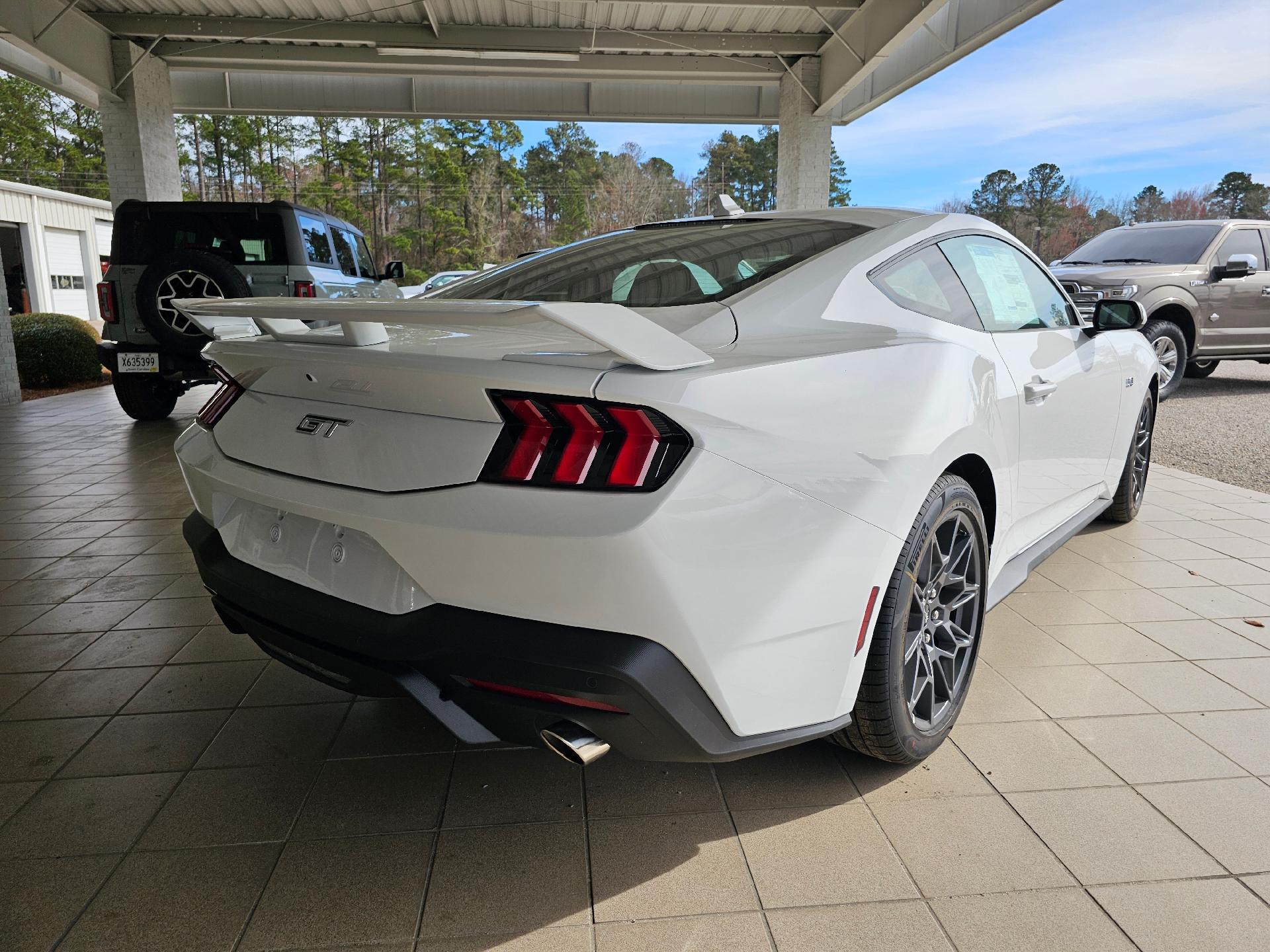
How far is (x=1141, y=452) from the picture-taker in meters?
4.27

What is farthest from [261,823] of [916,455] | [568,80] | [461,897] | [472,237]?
[472,237]

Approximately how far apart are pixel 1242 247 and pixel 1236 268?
2.61 feet

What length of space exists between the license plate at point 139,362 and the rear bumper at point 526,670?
6996mm

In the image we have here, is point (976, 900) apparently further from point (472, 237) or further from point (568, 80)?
point (472, 237)

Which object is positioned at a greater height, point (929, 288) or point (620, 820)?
point (929, 288)

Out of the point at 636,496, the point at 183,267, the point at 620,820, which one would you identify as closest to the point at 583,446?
the point at 636,496

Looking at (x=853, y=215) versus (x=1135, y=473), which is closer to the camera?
(x=853, y=215)

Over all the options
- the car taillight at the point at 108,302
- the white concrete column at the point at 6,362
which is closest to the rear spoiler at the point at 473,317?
the car taillight at the point at 108,302

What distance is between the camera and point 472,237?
1686 inches

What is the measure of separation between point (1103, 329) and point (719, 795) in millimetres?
2368

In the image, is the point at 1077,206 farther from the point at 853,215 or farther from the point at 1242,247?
the point at 853,215

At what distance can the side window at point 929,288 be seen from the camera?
85.2 inches

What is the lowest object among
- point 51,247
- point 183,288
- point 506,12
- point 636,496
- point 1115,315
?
point 636,496

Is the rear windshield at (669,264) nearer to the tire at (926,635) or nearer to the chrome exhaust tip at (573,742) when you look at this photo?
the tire at (926,635)
